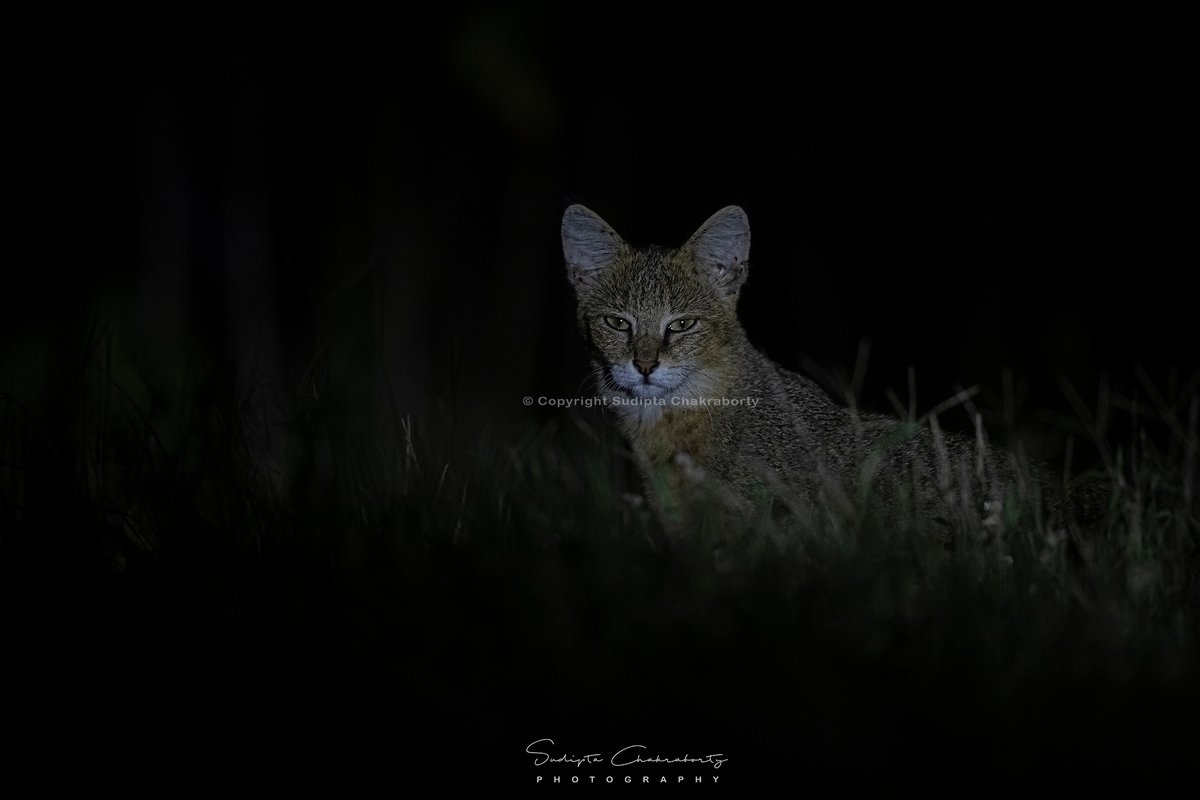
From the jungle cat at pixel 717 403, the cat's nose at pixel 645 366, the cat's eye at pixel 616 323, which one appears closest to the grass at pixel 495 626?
the jungle cat at pixel 717 403

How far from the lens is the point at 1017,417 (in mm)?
7250

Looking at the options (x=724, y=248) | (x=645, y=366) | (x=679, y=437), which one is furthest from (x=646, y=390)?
(x=724, y=248)

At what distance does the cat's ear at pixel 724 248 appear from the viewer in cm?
510

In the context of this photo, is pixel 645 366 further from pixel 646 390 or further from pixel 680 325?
pixel 680 325

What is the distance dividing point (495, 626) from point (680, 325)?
2.16 meters

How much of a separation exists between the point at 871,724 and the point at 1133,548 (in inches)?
58.3

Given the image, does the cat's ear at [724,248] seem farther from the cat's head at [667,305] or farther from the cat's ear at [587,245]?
the cat's ear at [587,245]

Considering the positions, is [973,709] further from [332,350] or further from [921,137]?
[921,137]

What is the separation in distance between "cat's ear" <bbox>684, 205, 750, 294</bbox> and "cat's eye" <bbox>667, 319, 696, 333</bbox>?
0.22 meters

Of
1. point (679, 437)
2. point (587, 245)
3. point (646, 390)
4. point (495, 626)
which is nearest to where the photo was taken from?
point (495, 626)

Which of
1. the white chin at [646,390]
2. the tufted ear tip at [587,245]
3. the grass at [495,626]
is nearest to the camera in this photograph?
the grass at [495,626]

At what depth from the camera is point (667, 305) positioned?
5184 millimetres

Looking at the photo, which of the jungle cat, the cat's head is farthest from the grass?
the cat's head

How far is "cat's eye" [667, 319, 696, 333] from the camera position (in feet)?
16.9
